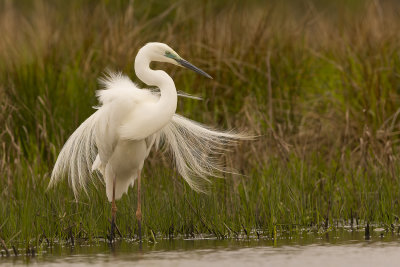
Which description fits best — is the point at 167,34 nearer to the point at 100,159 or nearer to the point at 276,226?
the point at 100,159

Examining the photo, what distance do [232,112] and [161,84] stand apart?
2607 millimetres

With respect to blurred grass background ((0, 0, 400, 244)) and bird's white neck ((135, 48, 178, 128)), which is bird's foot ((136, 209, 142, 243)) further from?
bird's white neck ((135, 48, 178, 128))

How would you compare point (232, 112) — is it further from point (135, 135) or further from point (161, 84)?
point (161, 84)

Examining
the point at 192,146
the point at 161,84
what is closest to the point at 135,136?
the point at 161,84

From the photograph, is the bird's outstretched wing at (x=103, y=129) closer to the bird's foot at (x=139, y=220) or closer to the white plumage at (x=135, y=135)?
the white plumage at (x=135, y=135)

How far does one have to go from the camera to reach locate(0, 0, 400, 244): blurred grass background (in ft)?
19.9

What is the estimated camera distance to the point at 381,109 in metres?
7.95

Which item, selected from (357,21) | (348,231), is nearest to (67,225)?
(348,231)

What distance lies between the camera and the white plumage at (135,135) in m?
6.12

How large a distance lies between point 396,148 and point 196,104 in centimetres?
211

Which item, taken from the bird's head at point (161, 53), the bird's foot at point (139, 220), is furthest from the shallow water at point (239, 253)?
the bird's head at point (161, 53)

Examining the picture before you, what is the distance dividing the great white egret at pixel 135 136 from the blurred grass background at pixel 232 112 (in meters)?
0.16

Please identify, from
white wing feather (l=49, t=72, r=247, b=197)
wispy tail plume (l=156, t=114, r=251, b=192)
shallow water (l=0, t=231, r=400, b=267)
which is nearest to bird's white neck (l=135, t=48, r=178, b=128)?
white wing feather (l=49, t=72, r=247, b=197)

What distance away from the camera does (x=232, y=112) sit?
8.59 m
